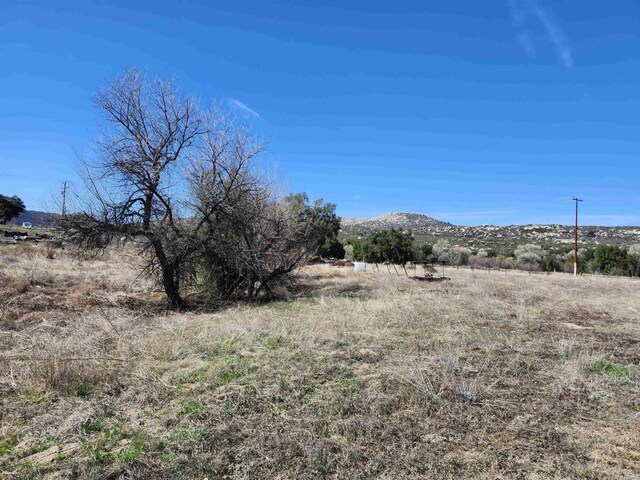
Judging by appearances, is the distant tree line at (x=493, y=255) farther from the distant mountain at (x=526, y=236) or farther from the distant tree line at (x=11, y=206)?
the distant tree line at (x=11, y=206)

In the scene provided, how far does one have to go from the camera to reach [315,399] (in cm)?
486

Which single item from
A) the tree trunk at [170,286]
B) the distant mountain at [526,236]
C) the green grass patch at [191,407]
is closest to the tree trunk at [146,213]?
the tree trunk at [170,286]

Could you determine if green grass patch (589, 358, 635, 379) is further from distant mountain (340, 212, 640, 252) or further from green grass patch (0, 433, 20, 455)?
distant mountain (340, 212, 640, 252)

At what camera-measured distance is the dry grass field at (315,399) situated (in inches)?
140

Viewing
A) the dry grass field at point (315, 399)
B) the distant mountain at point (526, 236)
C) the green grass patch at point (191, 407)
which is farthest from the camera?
the distant mountain at point (526, 236)

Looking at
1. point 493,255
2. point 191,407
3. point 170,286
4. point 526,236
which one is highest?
point 526,236

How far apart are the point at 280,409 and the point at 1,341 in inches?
223

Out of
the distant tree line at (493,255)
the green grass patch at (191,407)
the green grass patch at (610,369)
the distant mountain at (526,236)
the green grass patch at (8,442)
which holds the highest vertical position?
the distant mountain at (526,236)

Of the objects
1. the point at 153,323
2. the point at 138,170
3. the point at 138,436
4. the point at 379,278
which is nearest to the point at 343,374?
the point at 138,436

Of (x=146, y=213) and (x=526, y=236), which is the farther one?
(x=526, y=236)

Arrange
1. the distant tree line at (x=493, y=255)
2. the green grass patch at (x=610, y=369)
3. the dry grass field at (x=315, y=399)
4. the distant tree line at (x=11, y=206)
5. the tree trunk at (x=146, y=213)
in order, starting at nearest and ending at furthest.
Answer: the dry grass field at (x=315, y=399), the green grass patch at (x=610, y=369), the tree trunk at (x=146, y=213), the distant tree line at (x=493, y=255), the distant tree line at (x=11, y=206)

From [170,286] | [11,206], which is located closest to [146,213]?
[170,286]

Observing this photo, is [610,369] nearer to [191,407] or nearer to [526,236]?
[191,407]

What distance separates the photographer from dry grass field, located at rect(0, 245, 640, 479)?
11.6 ft
